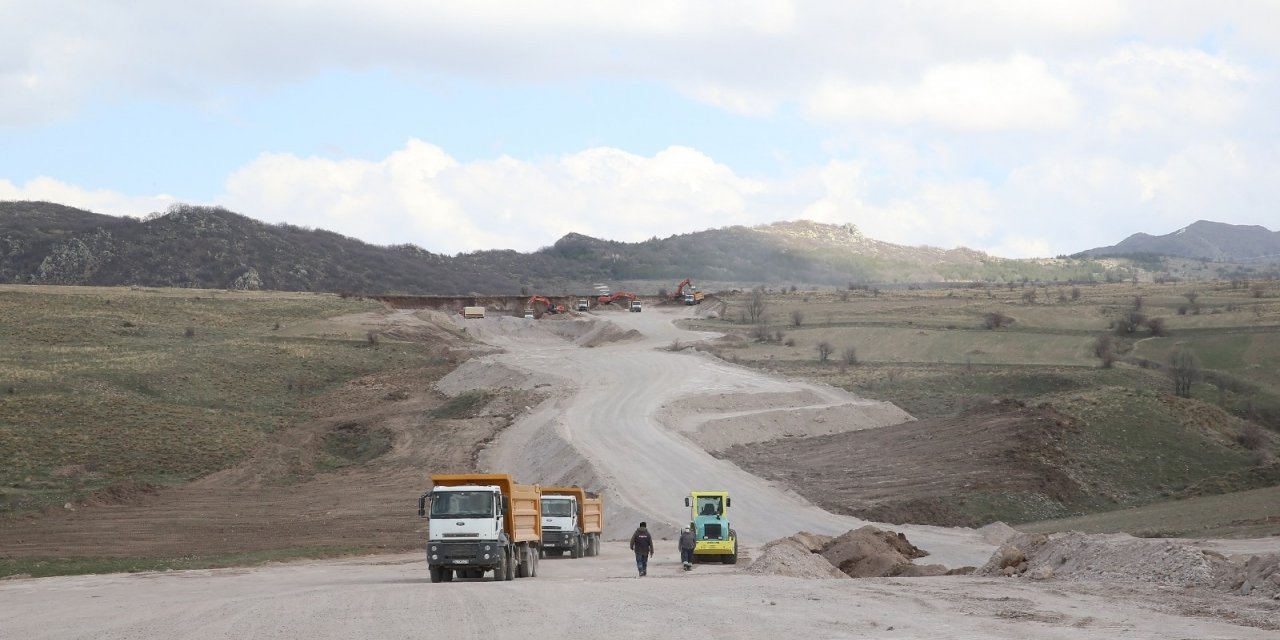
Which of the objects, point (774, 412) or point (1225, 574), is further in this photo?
point (774, 412)

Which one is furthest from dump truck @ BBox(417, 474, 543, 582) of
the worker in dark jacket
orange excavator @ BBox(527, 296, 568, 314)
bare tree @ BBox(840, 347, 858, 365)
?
orange excavator @ BBox(527, 296, 568, 314)

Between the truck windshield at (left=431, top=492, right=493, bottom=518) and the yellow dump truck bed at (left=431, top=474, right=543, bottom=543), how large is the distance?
576mm

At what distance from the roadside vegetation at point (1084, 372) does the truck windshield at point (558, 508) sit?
46.8ft

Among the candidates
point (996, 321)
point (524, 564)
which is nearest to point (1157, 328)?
point (996, 321)

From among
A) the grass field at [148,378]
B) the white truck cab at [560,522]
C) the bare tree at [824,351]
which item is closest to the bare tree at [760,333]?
the bare tree at [824,351]

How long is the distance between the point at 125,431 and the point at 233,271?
119 m

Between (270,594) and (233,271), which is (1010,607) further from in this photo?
(233,271)

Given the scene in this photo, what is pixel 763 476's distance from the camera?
5428 cm

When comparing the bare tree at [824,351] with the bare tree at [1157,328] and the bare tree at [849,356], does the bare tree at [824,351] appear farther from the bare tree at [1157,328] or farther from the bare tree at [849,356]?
the bare tree at [1157,328]

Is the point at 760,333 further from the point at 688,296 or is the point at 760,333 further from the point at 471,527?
the point at 471,527

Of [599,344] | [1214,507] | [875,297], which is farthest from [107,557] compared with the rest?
[875,297]

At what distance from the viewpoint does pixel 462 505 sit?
29422 millimetres

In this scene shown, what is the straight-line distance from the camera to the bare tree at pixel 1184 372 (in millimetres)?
67938

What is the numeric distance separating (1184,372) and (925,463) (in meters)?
24.5
